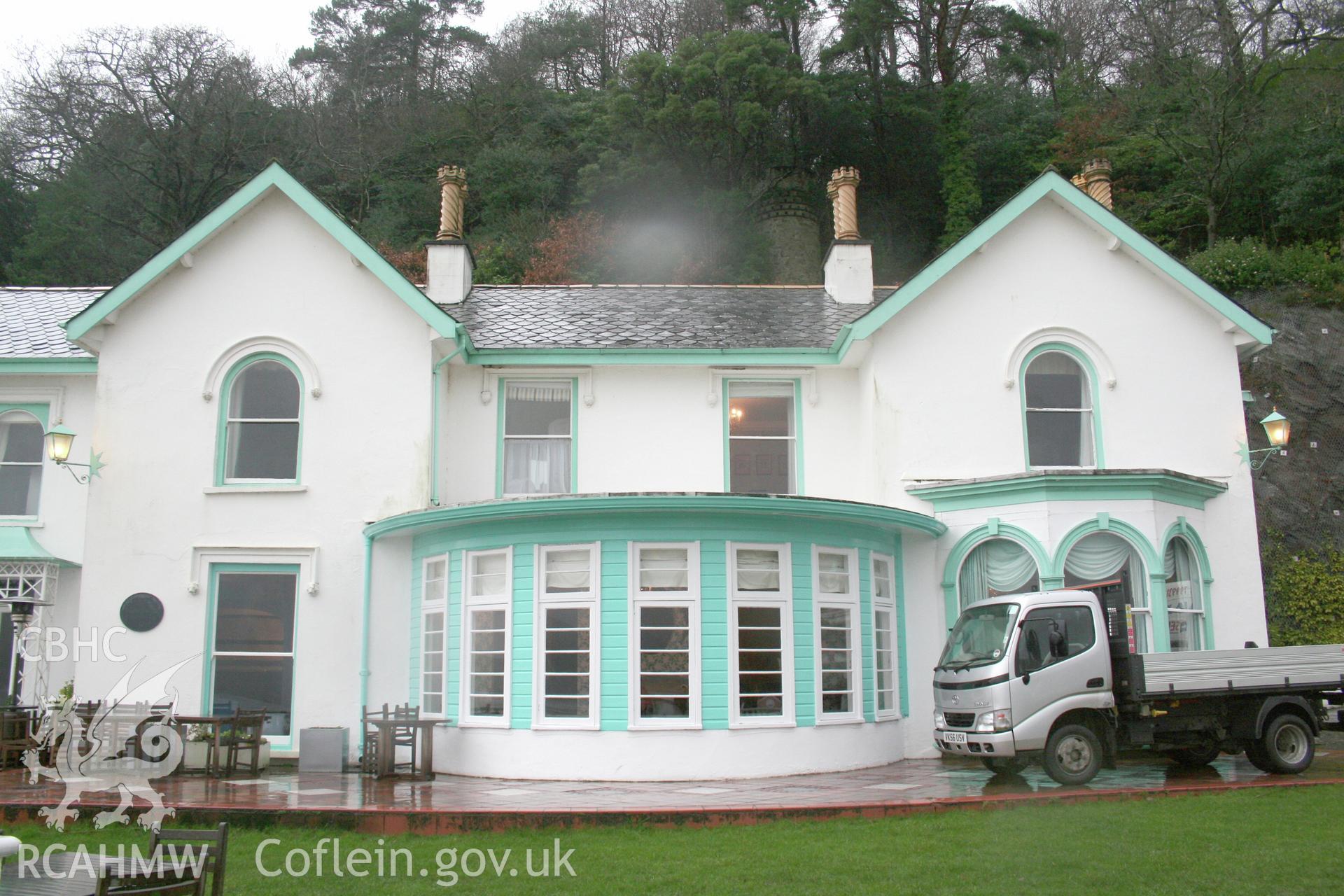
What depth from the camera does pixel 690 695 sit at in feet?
41.6

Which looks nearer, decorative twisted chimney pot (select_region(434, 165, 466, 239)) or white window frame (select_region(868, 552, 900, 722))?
white window frame (select_region(868, 552, 900, 722))

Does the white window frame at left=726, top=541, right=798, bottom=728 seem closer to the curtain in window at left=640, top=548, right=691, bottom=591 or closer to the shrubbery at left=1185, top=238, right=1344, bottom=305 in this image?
the curtain in window at left=640, top=548, right=691, bottom=591

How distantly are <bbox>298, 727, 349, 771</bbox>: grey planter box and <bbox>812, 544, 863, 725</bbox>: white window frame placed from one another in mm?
5951

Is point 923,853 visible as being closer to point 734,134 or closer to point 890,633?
point 890,633

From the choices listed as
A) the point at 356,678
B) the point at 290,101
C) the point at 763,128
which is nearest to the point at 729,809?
the point at 356,678

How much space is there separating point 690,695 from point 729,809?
3018mm

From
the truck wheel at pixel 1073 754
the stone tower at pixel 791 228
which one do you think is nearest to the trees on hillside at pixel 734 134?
the stone tower at pixel 791 228

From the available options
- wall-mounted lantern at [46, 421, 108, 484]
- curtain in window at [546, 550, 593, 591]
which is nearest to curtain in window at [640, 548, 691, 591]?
curtain in window at [546, 550, 593, 591]

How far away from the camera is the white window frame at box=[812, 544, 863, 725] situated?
13219 millimetres

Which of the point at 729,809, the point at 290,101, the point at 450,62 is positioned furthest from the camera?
the point at 450,62

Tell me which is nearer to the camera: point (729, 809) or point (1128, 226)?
point (729, 809)

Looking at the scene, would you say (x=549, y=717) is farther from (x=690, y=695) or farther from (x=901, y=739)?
(x=901, y=739)

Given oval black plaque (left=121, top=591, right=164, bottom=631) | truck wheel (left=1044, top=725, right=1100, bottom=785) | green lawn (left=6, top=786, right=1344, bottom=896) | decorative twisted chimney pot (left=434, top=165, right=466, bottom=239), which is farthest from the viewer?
decorative twisted chimney pot (left=434, top=165, right=466, bottom=239)

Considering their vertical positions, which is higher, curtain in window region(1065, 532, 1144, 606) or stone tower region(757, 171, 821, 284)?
stone tower region(757, 171, 821, 284)
